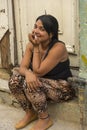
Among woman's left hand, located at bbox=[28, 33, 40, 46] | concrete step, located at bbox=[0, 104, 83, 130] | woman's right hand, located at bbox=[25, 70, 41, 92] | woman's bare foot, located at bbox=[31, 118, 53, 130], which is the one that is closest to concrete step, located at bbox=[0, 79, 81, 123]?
concrete step, located at bbox=[0, 104, 83, 130]

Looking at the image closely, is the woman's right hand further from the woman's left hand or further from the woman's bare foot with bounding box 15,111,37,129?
the woman's bare foot with bounding box 15,111,37,129

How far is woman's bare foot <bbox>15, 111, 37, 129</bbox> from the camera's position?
13.5ft

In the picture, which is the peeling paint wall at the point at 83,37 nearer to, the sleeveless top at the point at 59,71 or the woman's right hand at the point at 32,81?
the sleeveless top at the point at 59,71

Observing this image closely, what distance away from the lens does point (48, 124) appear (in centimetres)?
405

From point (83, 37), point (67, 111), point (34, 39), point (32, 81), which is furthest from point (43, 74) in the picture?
point (83, 37)

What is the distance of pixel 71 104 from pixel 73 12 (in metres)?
1.03

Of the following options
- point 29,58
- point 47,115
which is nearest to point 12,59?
point 29,58

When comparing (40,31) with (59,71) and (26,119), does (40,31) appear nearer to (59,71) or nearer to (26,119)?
(59,71)

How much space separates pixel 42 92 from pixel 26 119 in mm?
464

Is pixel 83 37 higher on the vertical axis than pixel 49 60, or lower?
higher

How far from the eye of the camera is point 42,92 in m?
3.88

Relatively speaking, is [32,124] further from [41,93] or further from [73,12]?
[73,12]

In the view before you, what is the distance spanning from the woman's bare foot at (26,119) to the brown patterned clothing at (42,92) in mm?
187

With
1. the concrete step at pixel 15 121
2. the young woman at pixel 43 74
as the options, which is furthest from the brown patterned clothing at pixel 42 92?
the concrete step at pixel 15 121
